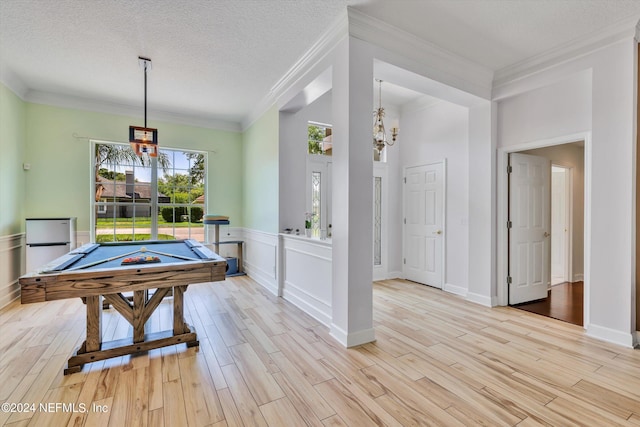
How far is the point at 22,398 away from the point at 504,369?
3469 millimetres

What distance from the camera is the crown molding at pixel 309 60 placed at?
9.05 ft

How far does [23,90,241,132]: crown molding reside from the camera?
4.45 m

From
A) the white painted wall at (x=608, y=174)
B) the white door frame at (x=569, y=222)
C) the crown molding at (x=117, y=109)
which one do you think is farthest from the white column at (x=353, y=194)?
the white door frame at (x=569, y=222)

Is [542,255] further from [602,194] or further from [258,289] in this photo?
[258,289]

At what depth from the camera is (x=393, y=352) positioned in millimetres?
2592

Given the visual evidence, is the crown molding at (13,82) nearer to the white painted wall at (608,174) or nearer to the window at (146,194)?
the window at (146,194)

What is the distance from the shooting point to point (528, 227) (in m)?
4.09

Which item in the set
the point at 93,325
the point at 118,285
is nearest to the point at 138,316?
the point at 93,325

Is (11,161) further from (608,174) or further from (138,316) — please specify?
(608,174)

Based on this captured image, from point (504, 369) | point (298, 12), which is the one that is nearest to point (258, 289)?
point (504, 369)

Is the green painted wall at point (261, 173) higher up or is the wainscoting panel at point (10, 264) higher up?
the green painted wall at point (261, 173)

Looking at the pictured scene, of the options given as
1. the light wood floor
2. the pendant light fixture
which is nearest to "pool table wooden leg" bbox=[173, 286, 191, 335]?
the light wood floor

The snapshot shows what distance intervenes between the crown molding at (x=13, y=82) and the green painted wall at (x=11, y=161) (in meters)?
0.06

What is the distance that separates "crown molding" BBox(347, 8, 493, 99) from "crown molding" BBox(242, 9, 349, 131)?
13cm
